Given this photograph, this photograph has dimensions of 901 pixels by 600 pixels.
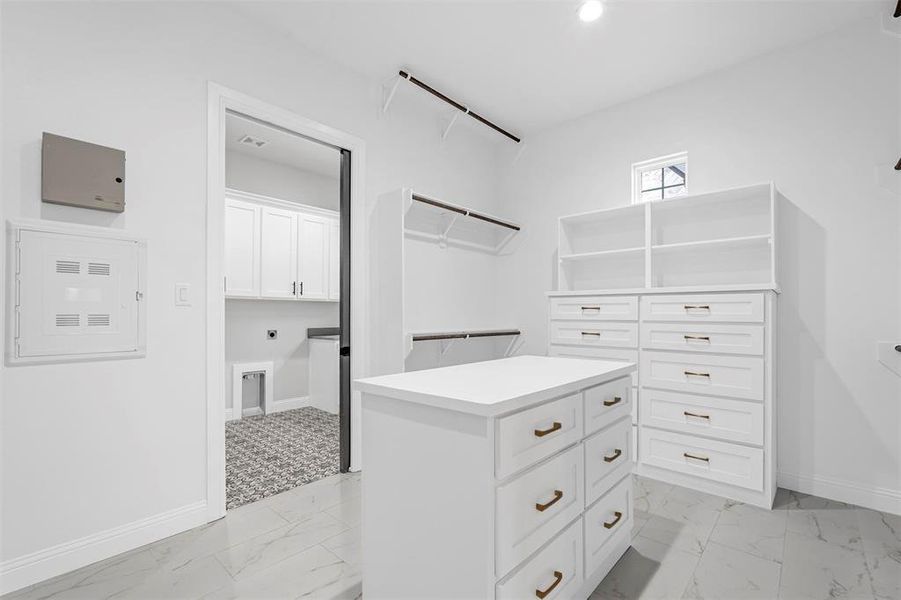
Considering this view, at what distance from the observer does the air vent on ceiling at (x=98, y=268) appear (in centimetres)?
190

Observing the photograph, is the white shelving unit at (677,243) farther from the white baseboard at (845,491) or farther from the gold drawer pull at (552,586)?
the gold drawer pull at (552,586)

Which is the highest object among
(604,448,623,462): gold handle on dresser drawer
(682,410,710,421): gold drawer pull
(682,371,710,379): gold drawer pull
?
(682,371,710,379): gold drawer pull

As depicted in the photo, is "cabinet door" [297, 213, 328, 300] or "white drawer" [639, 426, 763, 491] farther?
"cabinet door" [297, 213, 328, 300]

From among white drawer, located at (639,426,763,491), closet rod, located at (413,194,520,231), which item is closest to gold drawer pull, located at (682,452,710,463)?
→ white drawer, located at (639,426,763,491)

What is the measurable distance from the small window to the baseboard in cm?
354

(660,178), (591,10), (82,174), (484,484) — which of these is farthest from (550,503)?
(660,178)

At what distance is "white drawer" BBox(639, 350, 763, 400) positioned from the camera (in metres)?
2.51

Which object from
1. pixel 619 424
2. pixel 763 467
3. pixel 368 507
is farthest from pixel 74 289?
pixel 763 467

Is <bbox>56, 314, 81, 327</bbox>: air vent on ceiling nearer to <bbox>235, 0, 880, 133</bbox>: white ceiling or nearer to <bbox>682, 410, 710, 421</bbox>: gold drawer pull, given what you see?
<bbox>235, 0, 880, 133</bbox>: white ceiling

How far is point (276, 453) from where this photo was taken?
3.34 metres

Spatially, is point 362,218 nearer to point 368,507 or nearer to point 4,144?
point 4,144

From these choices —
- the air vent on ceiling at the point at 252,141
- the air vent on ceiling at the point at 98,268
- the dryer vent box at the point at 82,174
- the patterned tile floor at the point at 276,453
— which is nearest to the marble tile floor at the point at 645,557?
the patterned tile floor at the point at 276,453

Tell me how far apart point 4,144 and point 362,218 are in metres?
1.77

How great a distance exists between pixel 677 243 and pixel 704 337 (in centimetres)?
80
